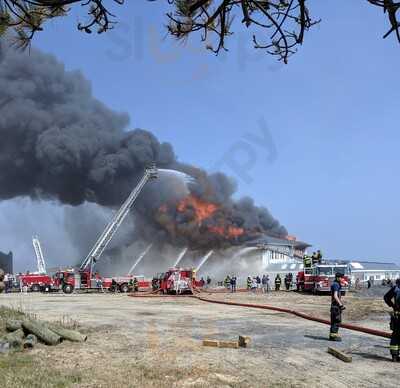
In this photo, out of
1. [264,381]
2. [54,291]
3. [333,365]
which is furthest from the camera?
[54,291]

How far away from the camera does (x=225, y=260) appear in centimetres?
5303

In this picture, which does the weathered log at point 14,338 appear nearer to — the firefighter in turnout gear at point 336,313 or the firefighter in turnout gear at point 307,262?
the firefighter in turnout gear at point 336,313

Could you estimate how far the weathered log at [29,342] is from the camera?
28.4 feet

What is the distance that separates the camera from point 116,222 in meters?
43.1

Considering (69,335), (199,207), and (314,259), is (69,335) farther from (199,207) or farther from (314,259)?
(199,207)

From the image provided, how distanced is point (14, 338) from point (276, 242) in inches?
2009

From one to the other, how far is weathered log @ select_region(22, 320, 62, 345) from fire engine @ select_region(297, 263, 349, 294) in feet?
68.4

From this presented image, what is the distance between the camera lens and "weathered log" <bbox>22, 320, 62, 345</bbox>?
8.98 metres

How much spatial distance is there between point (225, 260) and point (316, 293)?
24.7 m

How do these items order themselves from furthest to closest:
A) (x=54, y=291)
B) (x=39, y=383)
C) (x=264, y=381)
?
(x=54, y=291) → (x=264, y=381) → (x=39, y=383)

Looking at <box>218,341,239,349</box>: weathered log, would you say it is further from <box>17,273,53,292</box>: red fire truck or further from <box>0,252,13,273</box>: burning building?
<box>0,252,13,273</box>: burning building

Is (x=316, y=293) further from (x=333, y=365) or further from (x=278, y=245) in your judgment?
(x=278, y=245)

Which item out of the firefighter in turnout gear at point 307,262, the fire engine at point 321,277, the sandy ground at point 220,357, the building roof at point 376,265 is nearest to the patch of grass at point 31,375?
the sandy ground at point 220,357

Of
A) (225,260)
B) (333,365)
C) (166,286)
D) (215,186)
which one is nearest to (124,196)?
(215,186)
